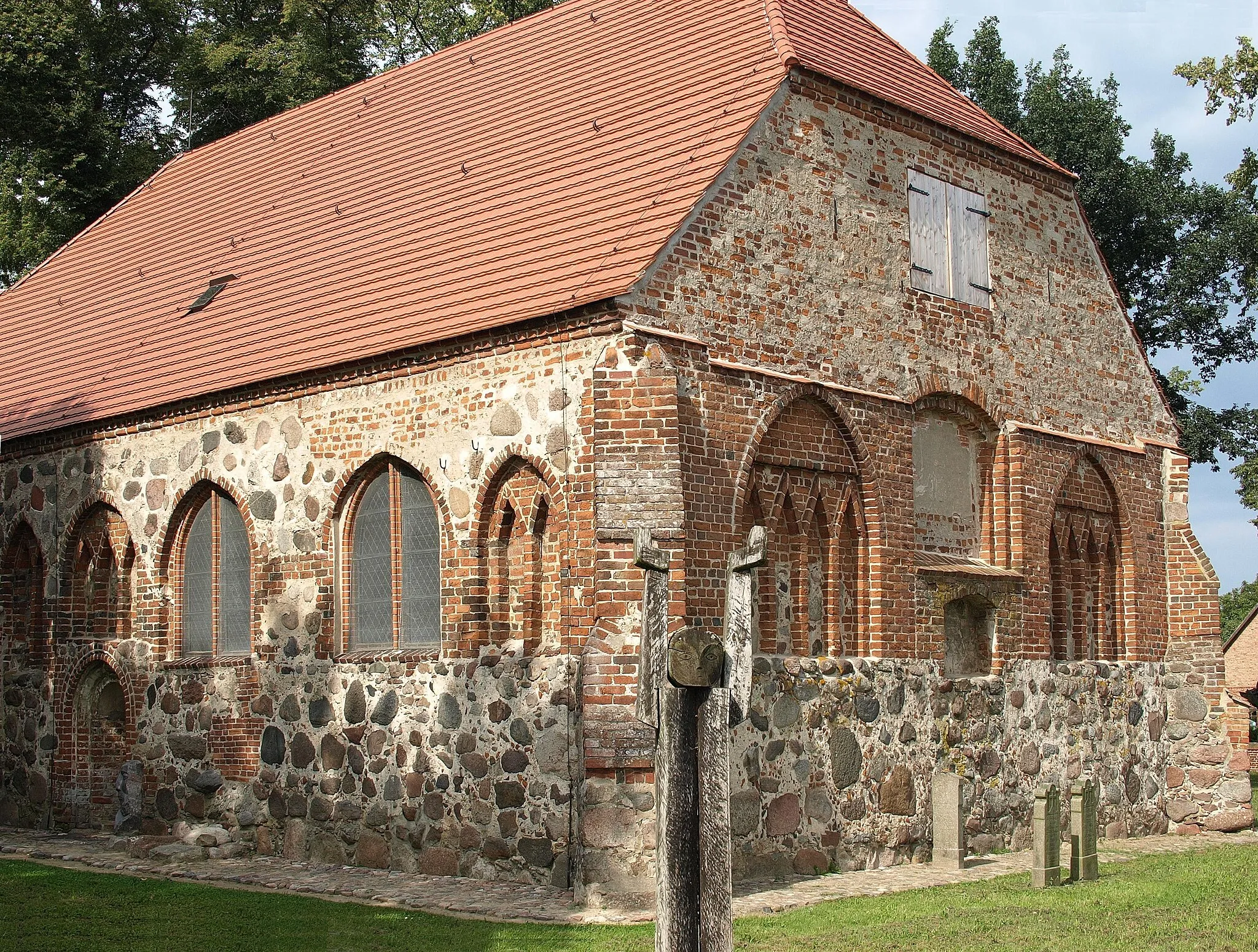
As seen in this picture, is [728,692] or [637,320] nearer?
[728,692]

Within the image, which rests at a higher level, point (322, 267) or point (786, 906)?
point (322, 267)

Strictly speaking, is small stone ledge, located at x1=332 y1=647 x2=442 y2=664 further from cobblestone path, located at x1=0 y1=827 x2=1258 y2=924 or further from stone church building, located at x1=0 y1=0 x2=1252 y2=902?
cobblestone path, located at x1=0 y1=827 x2=1258 y2=924

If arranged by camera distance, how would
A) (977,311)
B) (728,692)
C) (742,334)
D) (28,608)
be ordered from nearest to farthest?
(728,692), (742,334), (977,311), (28,608)

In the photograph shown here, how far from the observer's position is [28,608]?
1905 centimetres

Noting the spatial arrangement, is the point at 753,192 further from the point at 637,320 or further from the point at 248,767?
the point at 248,767

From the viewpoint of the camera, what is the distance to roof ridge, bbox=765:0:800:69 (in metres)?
14.3

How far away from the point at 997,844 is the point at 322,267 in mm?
9393

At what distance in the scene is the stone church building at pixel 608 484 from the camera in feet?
43.2

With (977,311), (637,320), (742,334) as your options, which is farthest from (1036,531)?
(637,320)

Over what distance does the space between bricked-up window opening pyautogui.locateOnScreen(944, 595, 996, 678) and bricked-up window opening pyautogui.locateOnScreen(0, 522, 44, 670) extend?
10.8m

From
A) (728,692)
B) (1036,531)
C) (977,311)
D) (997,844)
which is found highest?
(977,311)

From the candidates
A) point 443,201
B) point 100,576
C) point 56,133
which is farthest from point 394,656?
point 56,133

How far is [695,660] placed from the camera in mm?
7383

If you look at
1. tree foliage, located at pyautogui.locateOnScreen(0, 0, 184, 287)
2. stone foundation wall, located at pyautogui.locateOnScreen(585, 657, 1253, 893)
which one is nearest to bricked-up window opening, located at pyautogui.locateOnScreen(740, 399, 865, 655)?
stone foundation wall, located at pyautogui.locateOnScreen(585, 657, 1253, 893)
